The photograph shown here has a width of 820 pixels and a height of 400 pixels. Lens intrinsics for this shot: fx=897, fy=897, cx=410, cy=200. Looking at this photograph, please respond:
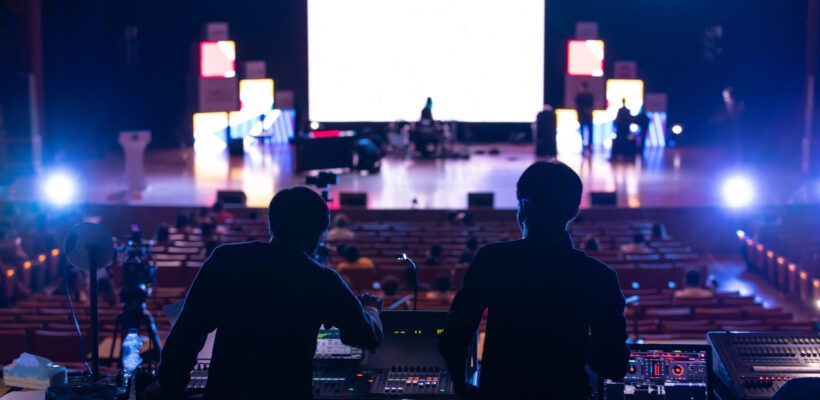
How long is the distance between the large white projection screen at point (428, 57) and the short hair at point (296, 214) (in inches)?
768

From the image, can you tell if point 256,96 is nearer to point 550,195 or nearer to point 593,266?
point 550,195

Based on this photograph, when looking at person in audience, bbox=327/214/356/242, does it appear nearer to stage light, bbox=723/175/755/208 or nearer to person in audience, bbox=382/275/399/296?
person in audience, bbox=382/275/399/296

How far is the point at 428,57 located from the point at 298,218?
19.6m

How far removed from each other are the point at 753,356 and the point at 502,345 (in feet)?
4.61

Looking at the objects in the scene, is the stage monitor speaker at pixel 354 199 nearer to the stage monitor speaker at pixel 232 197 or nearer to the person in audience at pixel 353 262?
the stage monitor speaker at pixel 232 197

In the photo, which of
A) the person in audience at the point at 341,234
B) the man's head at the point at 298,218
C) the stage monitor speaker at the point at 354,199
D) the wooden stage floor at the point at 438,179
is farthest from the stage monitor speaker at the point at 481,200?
the man's head at the point at 298,218

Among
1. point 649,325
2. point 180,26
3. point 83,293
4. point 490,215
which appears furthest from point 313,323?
point 180,26

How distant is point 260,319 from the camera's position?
322 cm

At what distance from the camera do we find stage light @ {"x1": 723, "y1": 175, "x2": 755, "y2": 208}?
14930 millimetres

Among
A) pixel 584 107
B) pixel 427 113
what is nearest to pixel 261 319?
pixel 427 113

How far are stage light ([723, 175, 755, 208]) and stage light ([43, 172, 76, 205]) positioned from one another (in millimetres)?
11248

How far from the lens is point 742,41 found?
22.2m

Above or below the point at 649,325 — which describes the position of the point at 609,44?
above

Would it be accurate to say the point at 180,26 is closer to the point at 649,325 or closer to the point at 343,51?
the point at 343,51
